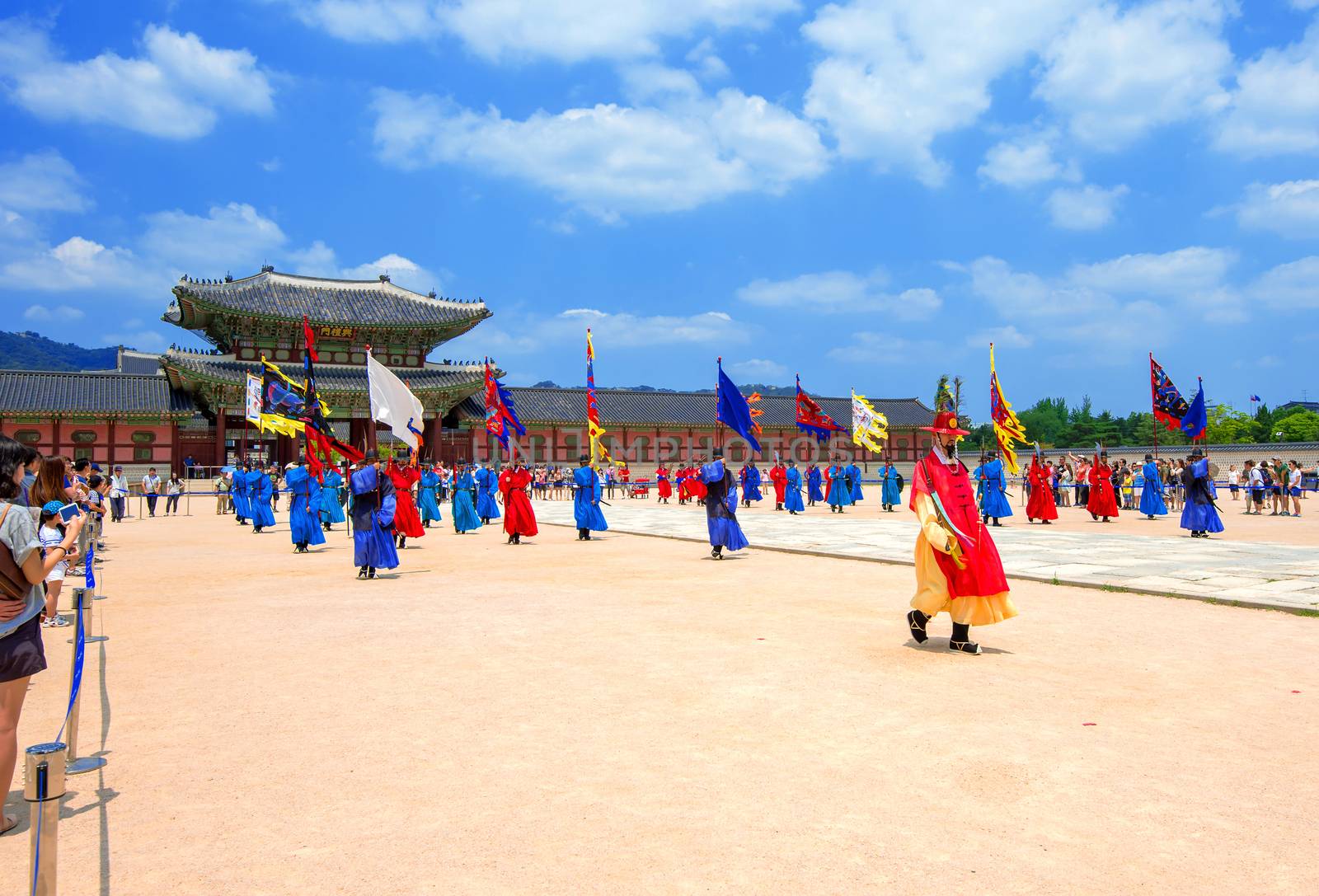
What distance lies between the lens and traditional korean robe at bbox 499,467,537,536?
15.6 metres

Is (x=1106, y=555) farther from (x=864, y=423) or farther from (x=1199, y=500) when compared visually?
(x=864, y=423)

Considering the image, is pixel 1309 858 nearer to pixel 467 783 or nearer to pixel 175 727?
pixel 467 783

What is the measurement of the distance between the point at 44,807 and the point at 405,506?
13516 mm

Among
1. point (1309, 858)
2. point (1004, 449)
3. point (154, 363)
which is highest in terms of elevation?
point (154, 363)

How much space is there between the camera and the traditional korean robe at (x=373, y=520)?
417 inches

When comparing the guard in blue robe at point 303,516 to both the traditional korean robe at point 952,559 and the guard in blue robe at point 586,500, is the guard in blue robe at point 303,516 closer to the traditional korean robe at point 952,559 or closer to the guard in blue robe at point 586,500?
the guard in blue robe at point 586,500

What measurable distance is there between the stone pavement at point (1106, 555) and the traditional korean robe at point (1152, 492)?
8.35 feet

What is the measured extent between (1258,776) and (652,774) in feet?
8.38

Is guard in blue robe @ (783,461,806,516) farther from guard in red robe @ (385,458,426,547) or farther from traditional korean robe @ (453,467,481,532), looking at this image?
guard in red robe @ (385,458,426,547)

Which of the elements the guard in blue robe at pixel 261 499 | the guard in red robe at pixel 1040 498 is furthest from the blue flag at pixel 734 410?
the guard in blue robe at pixel 261 499

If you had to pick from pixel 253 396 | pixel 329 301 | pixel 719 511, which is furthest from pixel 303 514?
pixel 329 301

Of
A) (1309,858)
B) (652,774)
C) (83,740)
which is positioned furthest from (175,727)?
(1309,858)

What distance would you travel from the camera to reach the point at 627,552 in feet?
45.0

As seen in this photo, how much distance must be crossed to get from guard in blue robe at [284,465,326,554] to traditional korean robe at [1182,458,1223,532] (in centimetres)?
1518
